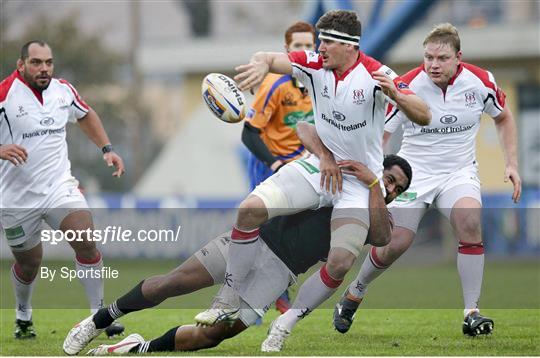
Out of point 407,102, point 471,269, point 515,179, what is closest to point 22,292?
point 471,269

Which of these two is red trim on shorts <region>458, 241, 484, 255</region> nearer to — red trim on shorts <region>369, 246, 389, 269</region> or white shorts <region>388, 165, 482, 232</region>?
white shorts <region>388, 165, 482, 232</region>

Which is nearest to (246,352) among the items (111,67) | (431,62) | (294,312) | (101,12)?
(294,312)

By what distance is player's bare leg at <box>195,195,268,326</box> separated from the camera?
7344 mm

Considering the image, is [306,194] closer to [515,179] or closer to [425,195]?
[425,195]

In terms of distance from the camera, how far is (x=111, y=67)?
3491 centimetres

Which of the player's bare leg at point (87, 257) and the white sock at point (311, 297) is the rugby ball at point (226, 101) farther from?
the player's bare leg at point (87, 257)

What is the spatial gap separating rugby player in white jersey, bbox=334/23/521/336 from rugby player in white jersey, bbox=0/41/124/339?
225cm

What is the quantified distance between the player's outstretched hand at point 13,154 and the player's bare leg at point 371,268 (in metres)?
2.78

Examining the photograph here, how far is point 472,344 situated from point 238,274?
6.23 ft

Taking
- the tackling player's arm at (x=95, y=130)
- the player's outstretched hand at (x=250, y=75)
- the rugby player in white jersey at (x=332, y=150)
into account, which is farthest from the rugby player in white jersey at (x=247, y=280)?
the tackling player's arm at (x=95, y=130)

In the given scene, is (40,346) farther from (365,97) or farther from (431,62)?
(431,62)

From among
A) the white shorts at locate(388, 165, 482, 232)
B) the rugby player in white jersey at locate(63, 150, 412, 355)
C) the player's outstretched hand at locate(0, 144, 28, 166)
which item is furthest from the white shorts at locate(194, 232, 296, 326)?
the player's outstretched hand at locate(0, 144, 28, 166)

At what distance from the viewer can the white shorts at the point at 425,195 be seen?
9.16 metres

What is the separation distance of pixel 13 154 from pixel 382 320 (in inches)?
146
